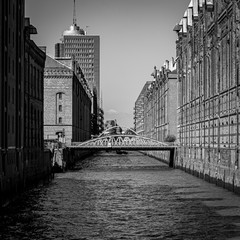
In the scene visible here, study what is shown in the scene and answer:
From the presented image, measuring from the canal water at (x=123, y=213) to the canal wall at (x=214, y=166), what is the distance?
882mm

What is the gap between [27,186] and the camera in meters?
45.7

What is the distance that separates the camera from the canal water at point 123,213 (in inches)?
1059

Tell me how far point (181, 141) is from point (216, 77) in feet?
89.6

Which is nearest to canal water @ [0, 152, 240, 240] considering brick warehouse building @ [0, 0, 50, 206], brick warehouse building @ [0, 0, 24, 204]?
brick warehouse building @ [0, 0, 50, 206]

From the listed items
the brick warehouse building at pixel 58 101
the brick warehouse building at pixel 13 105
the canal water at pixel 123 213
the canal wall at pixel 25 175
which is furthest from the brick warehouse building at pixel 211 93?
the brick warehouse building at pixel 58 101

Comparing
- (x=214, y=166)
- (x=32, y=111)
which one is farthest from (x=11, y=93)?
(x=214, y=166)

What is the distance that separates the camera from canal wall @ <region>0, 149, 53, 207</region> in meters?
35.4

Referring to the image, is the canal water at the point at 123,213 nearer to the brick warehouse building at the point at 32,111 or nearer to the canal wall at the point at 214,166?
the canal wall at the point at 214,166

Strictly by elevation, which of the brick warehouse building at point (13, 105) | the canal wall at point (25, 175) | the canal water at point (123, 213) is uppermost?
the brick warehouse building at point (13, 105)

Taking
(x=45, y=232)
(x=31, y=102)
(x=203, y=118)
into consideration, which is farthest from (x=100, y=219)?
(x=203, y=118)

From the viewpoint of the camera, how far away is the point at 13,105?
138ft

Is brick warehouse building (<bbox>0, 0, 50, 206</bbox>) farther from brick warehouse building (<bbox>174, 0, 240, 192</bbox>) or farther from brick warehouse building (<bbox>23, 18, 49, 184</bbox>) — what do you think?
brick warehouse building (<bbox>174, 0, 240, 192</bbox>)

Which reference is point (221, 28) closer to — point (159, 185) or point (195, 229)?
point (159, 185)

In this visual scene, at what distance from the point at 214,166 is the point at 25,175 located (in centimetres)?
1631
